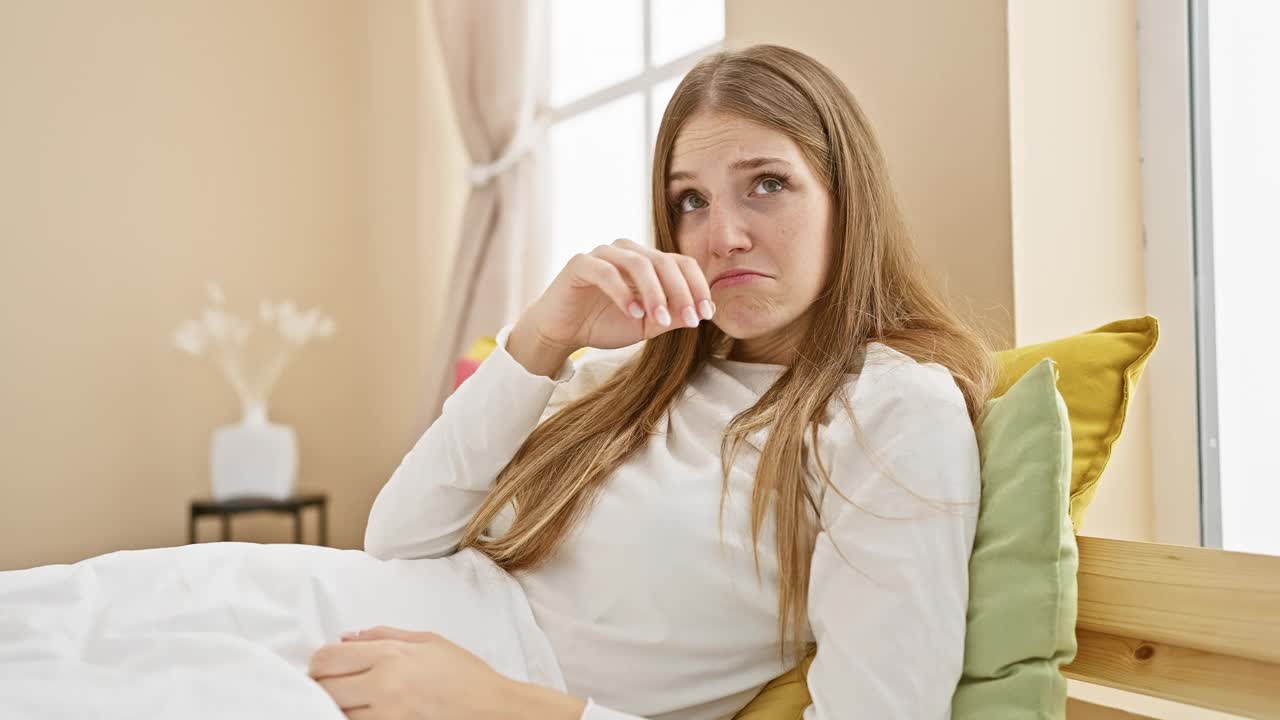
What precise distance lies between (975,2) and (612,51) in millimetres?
1570

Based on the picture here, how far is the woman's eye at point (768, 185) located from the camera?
1.15 m

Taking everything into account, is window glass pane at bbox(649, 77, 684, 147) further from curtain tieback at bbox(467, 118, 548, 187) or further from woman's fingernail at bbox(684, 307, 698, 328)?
woman's fingernail at bbox(684, 307, 698, 328)

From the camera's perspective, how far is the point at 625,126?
2807 mm

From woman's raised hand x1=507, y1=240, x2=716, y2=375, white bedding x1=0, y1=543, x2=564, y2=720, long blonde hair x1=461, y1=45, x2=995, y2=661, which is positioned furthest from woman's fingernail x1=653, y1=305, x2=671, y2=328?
white bedding x1=0, y1=543, x2=564, y2=720

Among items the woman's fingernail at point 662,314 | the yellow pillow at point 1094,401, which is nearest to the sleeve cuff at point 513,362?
the woman's fingernail at point 662,314

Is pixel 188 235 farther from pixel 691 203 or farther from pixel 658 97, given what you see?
pixel 691 203

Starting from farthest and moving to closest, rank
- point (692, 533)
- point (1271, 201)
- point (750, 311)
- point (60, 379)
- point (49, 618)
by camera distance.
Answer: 1. point (60, 379)
2. point (1271, 201)
3. point (750, 311)
4. point (692, 533)
5. point (49, 618)

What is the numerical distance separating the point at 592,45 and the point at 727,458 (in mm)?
2235

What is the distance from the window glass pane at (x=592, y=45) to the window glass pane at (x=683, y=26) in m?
0.08

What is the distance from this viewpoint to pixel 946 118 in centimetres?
151

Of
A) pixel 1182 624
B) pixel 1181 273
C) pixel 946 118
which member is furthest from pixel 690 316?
pixel 1181 273

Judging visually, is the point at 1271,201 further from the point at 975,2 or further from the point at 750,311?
the point at 750,311

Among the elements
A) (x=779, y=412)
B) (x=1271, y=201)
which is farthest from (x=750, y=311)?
(x=1271, y=201)

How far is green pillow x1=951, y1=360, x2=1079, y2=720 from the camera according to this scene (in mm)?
816
